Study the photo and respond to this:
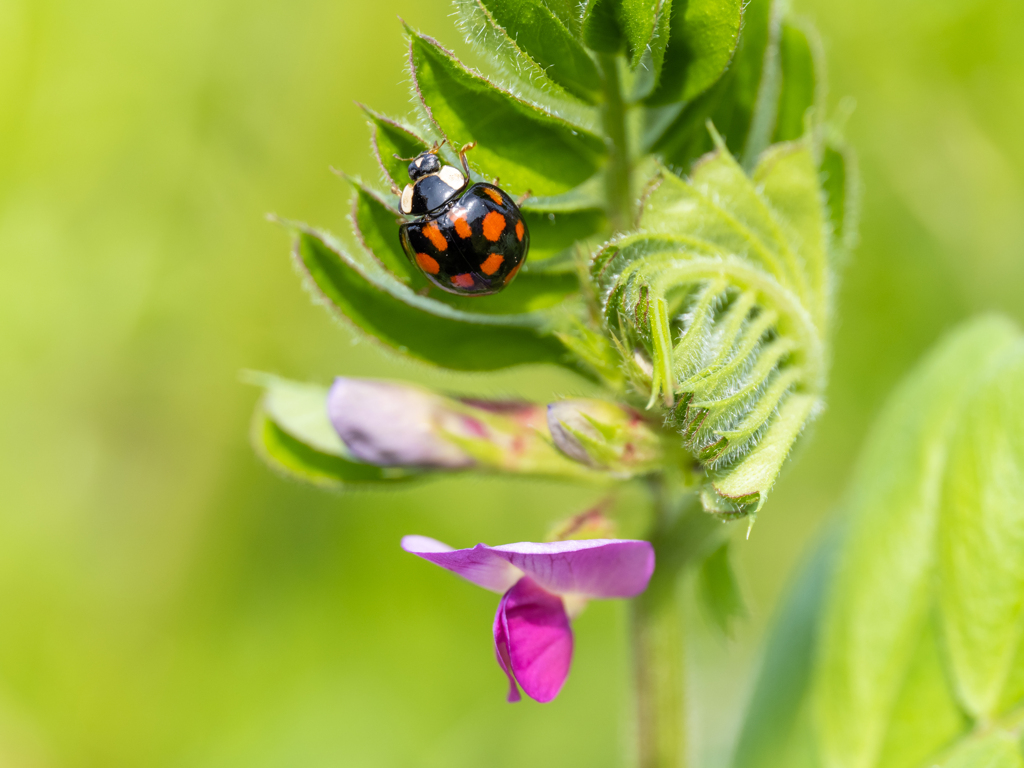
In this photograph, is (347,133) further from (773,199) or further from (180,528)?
(773,199)

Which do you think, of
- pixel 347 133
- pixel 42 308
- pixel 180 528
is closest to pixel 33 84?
pixel 42 308

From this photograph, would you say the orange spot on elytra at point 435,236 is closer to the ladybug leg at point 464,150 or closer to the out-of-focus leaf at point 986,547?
the ladybug leg at point 464,150

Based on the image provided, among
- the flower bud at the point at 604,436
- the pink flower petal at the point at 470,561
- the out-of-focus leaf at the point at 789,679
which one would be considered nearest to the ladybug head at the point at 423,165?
the flower bud at the point at 604,436

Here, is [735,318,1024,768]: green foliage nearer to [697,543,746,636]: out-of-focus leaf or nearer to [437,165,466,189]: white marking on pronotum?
[697,543,746,636]: out-of-focus leaf

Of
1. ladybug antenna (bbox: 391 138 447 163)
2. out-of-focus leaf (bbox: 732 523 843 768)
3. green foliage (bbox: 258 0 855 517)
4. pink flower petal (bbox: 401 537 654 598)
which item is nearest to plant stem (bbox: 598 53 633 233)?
green foliage (bbox: 258 0 855 517)

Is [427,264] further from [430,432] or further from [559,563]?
[559,563]
